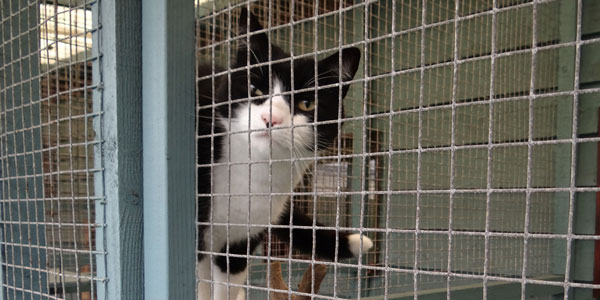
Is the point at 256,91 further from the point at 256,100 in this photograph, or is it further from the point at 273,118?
the point at 273,118

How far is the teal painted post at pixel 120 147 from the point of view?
77cm

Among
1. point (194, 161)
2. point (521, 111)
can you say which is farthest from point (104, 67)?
point (521, 111)

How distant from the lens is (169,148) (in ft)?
2.44

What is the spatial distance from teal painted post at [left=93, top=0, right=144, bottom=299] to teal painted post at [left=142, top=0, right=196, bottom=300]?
0.06 feet

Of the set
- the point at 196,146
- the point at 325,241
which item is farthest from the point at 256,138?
the point at 325,241

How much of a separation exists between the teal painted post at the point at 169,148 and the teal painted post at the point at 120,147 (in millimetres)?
18

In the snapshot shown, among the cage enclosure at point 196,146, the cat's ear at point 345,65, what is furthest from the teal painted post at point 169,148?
the cat's ear at point 345,65

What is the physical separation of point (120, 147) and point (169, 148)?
0.10 m

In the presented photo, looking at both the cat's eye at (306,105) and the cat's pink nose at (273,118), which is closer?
the cat's pink nose at (273,118)

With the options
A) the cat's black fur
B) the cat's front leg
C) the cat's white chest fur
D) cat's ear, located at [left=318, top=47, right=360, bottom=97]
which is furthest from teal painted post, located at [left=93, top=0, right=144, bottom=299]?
the cat's front leg

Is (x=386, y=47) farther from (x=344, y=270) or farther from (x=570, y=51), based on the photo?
(x=344, y=270)

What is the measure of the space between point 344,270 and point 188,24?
266 centimetres

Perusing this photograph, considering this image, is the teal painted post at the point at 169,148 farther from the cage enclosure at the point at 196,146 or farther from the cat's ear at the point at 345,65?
the cat's ear at the point at 345,65

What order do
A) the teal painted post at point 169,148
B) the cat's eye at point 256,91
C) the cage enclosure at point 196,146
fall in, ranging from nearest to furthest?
the cage enclosure at point 196,146 < the teal painted post at point 169,148 < the cat's eye at point 256,91
